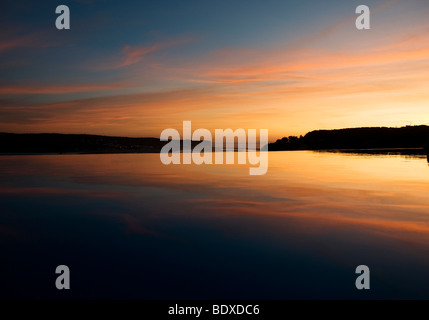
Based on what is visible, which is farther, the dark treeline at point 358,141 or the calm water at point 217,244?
the dark treeline at point 358,141

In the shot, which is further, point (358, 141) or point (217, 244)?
point (358, 141)

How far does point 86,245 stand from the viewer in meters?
7.64

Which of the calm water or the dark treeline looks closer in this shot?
the calm water

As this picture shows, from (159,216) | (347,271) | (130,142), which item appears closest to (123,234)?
(159,216)

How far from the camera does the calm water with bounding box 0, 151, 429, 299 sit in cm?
549

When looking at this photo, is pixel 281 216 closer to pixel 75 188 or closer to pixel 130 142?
pixel 75 188

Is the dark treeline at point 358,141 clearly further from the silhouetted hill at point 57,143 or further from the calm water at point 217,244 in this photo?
the calm water at point 217,244

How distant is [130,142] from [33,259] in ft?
385

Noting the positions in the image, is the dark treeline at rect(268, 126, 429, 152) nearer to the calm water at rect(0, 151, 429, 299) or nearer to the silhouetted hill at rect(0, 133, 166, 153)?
the silhouetted hill at rect(0, 133, 166, 153)

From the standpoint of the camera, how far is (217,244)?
767 cm

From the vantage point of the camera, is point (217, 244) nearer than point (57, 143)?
Yes

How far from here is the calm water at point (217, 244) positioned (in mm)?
5492

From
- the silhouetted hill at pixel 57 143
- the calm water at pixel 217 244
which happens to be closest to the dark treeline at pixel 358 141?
the silhouetted hill at pixel 57 143

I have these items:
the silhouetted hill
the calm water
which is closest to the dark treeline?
the silhouetted hill
